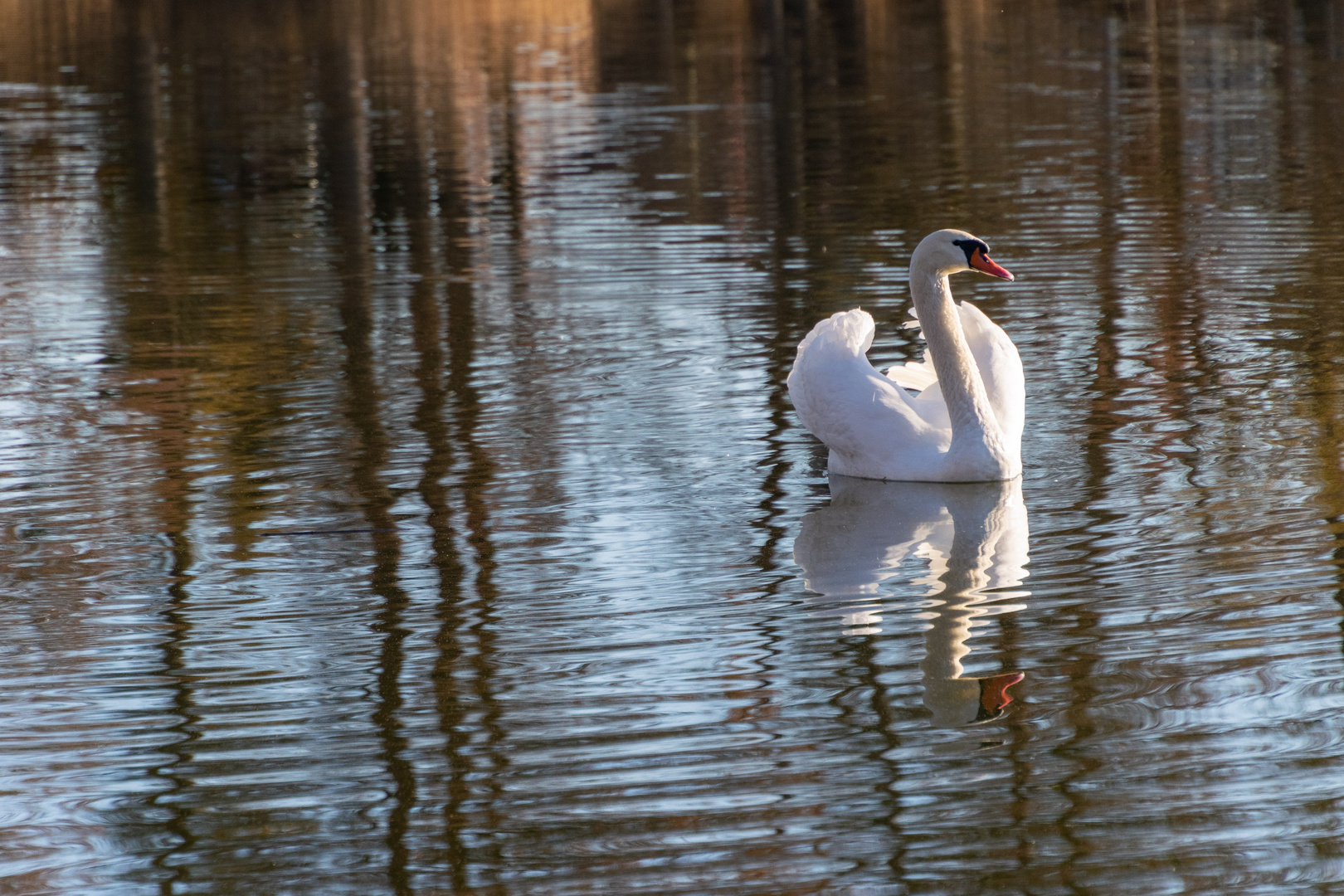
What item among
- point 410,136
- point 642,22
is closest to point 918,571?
point 410,136

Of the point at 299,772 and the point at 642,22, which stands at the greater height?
the point at 642,22

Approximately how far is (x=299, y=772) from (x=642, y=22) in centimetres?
4698

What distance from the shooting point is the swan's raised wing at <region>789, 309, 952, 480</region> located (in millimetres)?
8234

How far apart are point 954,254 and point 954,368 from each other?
54 centimetres

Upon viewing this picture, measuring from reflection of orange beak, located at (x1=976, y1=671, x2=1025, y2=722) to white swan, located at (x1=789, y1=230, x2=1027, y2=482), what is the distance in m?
2.43

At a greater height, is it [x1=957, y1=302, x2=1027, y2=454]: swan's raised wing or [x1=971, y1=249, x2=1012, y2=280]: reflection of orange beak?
[x1=971, y1=249, x2=1012, y2=280]: reflection of orange beak

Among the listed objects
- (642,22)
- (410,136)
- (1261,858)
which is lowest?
(1261,858)

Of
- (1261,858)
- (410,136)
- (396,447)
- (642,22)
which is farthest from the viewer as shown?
(642,22)

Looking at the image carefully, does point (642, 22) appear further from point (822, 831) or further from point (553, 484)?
point (822, 831)

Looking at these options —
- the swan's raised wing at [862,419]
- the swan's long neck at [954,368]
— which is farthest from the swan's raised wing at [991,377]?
the swan's raised wing at [862,419]

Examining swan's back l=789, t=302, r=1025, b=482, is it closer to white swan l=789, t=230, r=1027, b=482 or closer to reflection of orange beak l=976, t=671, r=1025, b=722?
white swan l=789, t=230, r=1027, b=482

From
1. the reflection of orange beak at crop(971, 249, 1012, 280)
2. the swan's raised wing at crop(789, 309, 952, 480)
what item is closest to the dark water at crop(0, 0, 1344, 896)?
the swan's raised wing at crop(789, 309, 952, 480)

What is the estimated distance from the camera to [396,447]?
30.4ft

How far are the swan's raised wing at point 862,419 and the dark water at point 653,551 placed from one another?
0.16 m
